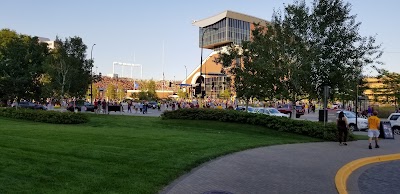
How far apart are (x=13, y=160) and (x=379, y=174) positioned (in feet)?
30.9

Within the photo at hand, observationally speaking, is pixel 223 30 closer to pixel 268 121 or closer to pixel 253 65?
pixel 253 65

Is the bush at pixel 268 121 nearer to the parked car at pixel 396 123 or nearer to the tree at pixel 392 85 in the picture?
the parked car at pixel 396 123

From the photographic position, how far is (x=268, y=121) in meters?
21.6

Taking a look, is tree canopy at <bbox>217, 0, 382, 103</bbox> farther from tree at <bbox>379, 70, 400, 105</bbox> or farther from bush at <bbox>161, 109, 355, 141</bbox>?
tree at <bbox>379, 70, 400, 105</bbox>

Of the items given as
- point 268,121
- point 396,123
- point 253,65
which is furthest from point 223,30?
point 268,121

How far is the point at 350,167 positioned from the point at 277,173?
118 inches

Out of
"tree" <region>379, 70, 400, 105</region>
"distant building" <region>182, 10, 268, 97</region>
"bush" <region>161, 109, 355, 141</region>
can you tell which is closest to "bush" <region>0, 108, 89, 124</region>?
"bush" <region>161, 109, 355, 141</region>

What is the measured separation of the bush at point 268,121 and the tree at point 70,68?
14.9m

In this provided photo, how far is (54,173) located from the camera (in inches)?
315

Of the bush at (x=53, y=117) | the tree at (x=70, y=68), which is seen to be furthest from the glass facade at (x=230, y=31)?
the bush at (x=53, y=117)

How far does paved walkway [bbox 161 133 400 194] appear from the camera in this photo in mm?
7965

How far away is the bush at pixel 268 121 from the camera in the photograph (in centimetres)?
1955

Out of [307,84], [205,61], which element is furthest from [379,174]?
[205,61]

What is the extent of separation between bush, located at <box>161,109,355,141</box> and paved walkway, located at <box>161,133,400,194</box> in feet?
→ 15.0
